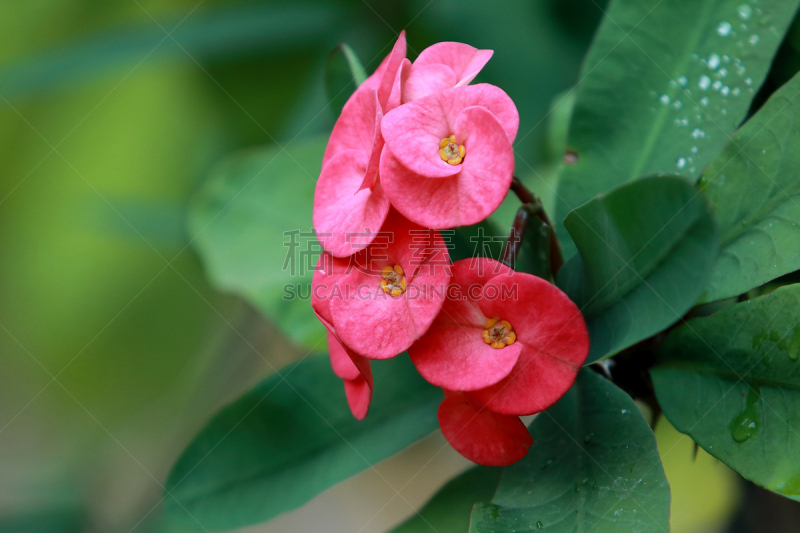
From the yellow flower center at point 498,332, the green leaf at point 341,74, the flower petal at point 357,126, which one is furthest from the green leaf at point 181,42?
the yellow flower center at point 498,332

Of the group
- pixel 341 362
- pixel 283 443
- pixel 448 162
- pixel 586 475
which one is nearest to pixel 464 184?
pixel 448 162

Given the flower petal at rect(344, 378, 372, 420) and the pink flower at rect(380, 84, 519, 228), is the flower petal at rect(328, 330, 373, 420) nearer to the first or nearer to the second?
the flower petal at rect(344, 378, 372, 420)

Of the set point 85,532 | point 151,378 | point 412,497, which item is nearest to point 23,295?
point 151,378

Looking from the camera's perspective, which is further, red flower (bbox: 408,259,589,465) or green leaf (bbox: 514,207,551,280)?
green leaf (bbox: 514,207,551,280)

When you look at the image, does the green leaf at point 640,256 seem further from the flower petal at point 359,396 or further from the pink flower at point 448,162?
the flower petal at point 359,396

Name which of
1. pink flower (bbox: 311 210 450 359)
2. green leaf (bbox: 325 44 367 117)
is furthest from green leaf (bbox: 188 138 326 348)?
pink flower (bbox: 311 210 450 359)
